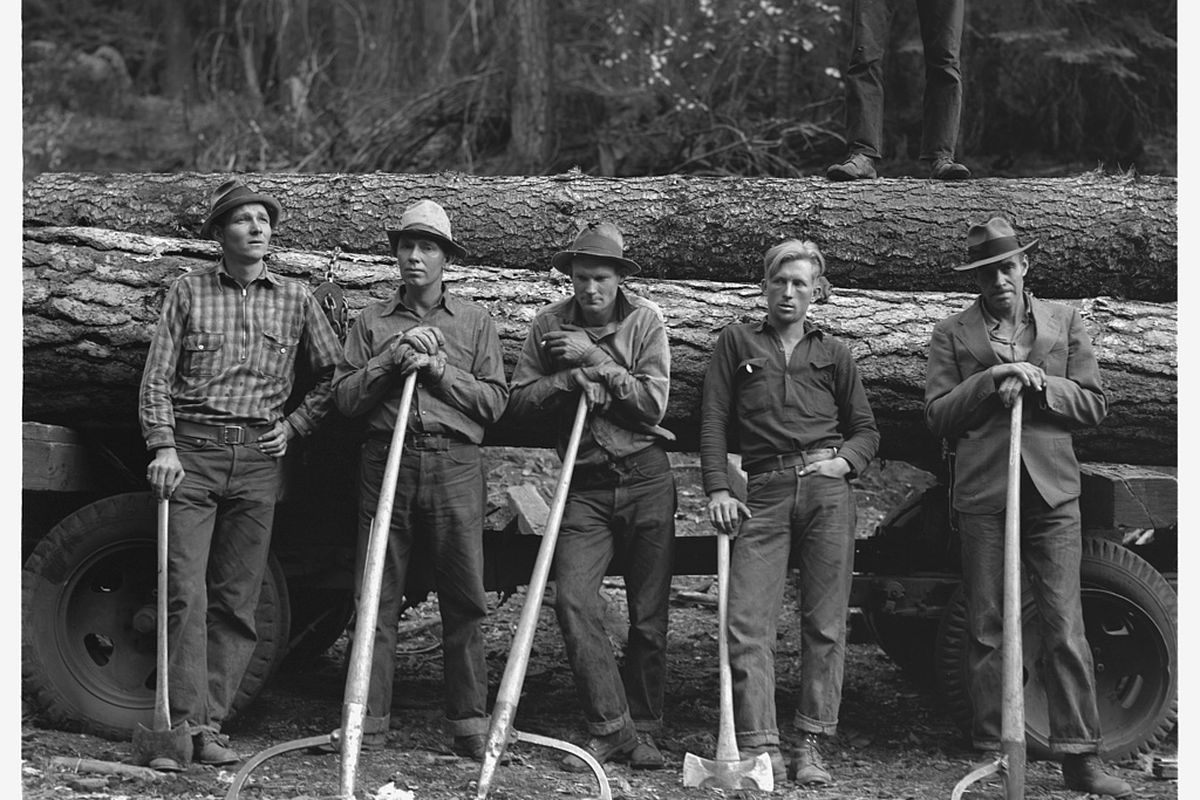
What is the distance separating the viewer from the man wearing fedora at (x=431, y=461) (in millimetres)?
5750

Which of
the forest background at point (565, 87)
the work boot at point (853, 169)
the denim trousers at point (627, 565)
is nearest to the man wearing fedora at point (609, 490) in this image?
the denim trousers at point (627, 565)

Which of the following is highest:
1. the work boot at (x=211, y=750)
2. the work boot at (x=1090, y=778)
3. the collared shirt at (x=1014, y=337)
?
the collared shirt at (x=1014, y=337)

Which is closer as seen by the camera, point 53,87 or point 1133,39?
point 1133,39

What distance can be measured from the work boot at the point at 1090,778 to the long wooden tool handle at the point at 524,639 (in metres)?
2.43

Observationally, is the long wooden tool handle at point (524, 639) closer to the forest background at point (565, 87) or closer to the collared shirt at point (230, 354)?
the collared shirt at point (230, 354)

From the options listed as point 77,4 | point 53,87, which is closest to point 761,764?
point 53,87

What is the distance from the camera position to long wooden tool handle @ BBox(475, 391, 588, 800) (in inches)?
205

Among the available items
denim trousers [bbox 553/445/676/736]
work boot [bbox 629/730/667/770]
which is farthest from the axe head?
denim trousers [bbox 553/445/676/736]

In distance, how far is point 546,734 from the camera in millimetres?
6512

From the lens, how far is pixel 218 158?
1279 centimetres

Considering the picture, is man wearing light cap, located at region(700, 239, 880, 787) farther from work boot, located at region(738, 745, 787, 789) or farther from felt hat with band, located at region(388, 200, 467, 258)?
felt hat with band, located at region(388, 200, 467, 258)

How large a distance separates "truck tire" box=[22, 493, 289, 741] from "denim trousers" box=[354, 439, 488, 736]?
82 centimetres

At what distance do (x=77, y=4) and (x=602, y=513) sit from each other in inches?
518

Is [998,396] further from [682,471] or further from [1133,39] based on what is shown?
[1133,39]
